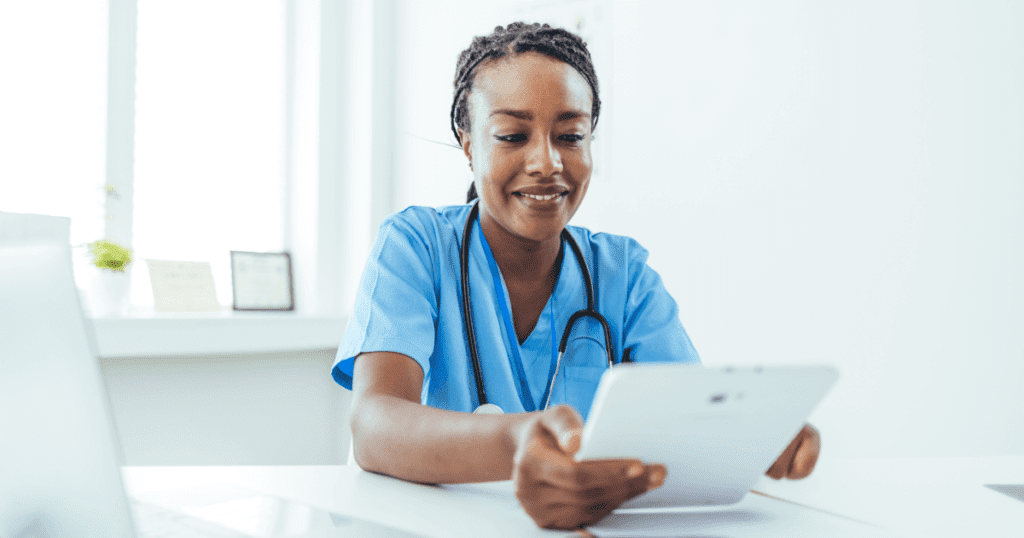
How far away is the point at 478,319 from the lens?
3.04 ft

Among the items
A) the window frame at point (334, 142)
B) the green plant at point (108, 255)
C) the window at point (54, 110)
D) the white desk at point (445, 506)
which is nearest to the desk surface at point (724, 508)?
the white desk at point (445, 506)

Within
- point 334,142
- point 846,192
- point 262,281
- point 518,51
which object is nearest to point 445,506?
point 518,51

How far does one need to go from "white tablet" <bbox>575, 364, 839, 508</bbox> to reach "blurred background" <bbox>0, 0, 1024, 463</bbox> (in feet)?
2.92

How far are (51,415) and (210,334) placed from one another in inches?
56.1

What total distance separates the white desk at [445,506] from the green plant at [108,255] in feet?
3.88

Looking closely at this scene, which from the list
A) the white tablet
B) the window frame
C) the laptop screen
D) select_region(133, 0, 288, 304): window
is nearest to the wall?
the window frame

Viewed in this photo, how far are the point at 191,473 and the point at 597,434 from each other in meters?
0.44

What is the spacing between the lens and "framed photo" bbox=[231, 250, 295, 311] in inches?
78.5

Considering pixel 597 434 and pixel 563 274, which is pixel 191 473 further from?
pixel 563 274

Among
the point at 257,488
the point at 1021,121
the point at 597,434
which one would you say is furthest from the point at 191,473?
the point at 1021,121

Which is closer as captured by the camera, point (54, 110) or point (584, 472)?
point (584, 472)

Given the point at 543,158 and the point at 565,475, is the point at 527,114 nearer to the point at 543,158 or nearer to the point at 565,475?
the point at 543,158

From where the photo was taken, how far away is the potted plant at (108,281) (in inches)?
63.7

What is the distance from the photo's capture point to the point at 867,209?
1467mm
